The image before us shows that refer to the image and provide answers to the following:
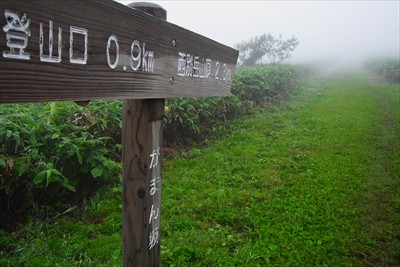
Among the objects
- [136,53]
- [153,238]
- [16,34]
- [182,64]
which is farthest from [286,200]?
[16,34]

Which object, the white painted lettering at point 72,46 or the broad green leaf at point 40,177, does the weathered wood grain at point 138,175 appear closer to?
the white painted lettering at point 72,46

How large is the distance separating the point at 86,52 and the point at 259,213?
403 cm

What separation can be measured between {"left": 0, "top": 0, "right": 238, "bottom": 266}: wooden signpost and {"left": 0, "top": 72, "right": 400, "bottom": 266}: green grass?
73.6 inches

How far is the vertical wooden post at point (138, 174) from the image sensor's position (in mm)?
1905

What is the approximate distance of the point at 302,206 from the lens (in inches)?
196

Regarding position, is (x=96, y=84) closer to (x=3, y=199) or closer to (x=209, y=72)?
(x=209, y=72)

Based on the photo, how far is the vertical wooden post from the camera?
1905 mm

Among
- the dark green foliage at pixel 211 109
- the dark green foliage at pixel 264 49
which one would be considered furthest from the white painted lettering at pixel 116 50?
the dark green foliage at pixel 264 49

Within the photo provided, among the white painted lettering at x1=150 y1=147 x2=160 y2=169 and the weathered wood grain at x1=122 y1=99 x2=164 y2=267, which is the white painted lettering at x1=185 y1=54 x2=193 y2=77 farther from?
the white painted lettering at x1=150 y1=147 x2=160 y2=169

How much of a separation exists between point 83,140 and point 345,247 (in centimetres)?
377

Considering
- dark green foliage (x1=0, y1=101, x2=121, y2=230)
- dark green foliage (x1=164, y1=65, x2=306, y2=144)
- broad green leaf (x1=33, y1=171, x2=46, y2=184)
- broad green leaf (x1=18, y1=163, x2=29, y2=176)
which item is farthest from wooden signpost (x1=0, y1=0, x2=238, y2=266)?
dark green foliage (x1=164, y1=65, x2=306, y2=144)

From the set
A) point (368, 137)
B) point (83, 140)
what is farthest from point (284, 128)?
point (83, 140)

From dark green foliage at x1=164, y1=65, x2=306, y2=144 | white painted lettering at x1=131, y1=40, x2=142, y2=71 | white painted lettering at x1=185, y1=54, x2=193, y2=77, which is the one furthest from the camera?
dark green foliage at x1=164, y1=65, x2=306, y2=144

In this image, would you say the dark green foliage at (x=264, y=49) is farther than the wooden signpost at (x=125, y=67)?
Yes
